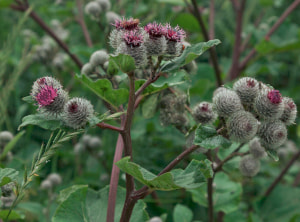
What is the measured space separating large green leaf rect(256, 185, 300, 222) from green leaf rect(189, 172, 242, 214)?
27.3 inches

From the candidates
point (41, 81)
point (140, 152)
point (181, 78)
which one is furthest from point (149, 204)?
point (41, 81)

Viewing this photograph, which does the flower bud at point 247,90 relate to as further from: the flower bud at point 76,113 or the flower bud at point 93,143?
the flower bud at point 93,143

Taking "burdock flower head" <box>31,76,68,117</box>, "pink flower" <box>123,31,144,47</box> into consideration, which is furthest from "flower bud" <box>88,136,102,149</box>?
"pink flower" <box>123,31,144,47</box>

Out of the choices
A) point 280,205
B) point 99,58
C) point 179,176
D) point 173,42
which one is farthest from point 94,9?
point 280,205

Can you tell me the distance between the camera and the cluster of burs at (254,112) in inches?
56.6

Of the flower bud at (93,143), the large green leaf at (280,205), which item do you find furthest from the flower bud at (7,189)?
the large green leaf at (280,205)

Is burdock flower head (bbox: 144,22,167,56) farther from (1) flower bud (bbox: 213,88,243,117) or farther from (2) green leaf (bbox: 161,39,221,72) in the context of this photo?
(1) flower bud (bbox: 213,88,243,117)

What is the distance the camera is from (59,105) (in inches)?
55.6

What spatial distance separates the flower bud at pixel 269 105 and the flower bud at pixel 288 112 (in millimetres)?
92

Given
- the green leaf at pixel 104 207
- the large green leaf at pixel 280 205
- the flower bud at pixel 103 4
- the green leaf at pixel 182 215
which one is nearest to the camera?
the green leaf at pixel 104 207

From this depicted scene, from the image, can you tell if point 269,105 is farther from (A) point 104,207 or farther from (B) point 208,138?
(A) point 104,207

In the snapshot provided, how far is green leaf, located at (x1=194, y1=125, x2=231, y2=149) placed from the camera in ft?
4.56

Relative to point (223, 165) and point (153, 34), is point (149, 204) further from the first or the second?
point (153, 34)

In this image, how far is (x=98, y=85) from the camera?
59.9 inches
